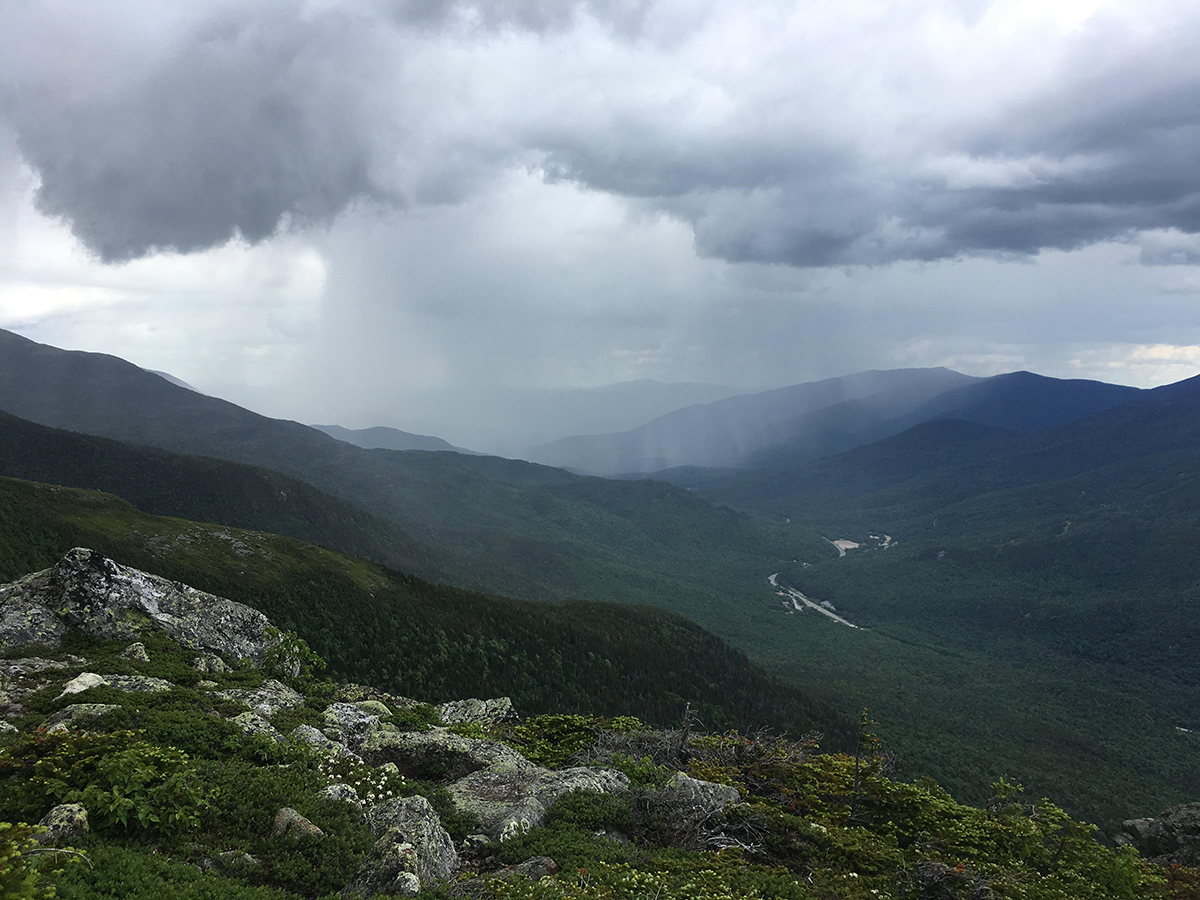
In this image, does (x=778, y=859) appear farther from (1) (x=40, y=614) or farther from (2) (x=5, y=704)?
(1) (x=40, y=614)

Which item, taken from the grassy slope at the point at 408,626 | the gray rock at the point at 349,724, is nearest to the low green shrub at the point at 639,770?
the gray rock at the point at 349,724

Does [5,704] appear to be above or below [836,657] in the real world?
above

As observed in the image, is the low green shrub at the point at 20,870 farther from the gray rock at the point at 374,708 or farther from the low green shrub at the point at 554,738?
the low green shrub at the point at 554,738

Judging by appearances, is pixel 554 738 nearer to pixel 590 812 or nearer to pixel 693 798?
pixel 590 812

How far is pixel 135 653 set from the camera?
79.4 feet

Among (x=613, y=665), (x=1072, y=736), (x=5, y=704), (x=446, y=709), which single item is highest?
(x=5, y=704)

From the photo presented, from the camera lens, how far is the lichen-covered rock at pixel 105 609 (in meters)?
24.7

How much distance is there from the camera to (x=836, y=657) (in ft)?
593

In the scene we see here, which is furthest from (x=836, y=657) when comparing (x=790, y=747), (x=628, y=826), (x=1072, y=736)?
(x=628, y=826)

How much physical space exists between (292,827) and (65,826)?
4.34 meters

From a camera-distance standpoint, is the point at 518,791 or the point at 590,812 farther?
the point at 518,791

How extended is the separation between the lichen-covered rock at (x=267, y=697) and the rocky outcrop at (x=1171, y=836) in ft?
142

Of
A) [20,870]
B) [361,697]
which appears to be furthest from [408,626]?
[20,870]

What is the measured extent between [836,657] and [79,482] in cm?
25173
